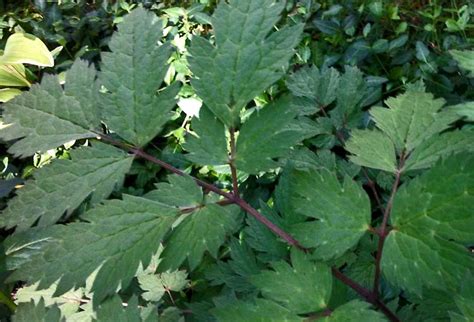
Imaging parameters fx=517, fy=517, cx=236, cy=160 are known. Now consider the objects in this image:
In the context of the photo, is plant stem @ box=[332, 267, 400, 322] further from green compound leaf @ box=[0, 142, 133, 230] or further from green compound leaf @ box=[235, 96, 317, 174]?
green compound leaf @ box=[0, 142, 133, 230]

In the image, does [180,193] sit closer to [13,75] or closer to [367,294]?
[367,294]

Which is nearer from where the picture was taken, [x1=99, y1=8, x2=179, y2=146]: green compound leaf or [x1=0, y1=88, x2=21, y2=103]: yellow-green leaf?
[x1=99, y1=8, x2=179, y2=146]: green compound leaf

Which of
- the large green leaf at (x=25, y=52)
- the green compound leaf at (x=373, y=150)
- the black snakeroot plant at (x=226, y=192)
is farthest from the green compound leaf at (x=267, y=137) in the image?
the large green leaf at (x=25, y=52)

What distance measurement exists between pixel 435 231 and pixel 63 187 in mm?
468

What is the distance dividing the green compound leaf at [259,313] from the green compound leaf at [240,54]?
256 mm

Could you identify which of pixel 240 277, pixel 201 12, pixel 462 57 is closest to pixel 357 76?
pixel 462 57

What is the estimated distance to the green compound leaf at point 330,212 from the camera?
0.64m

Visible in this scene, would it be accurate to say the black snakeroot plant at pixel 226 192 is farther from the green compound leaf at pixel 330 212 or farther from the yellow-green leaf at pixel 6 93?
the yellow-green leaf at pixel 6 93

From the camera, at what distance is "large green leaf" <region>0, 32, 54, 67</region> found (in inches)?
84.4

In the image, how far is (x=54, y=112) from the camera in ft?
2.41

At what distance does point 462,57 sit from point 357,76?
222 mm

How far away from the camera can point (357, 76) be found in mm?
1150

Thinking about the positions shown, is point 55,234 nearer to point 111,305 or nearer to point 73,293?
point 111,305

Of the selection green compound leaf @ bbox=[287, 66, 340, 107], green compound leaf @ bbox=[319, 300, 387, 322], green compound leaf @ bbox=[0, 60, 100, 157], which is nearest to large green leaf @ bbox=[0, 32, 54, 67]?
green compound leaf @ bbox=[287, 66, 340, 107]
